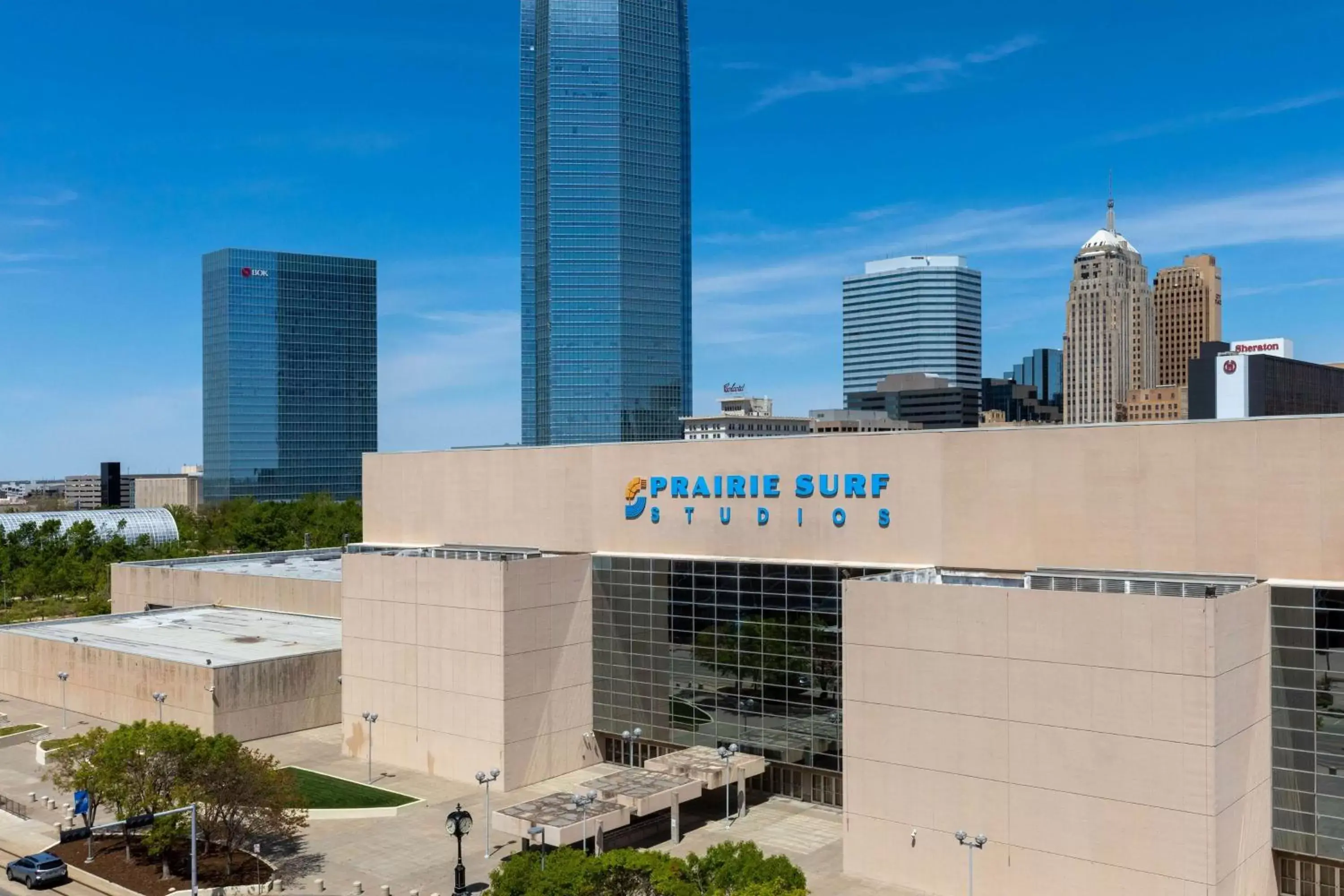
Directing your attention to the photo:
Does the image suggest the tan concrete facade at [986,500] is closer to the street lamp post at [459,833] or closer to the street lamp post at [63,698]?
the street lamp post at [459,833]

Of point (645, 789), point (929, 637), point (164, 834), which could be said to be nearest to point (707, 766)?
point (645, 789)

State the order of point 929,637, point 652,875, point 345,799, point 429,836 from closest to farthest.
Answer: point 652,875, point 929,637, point 429,836, point 345,799

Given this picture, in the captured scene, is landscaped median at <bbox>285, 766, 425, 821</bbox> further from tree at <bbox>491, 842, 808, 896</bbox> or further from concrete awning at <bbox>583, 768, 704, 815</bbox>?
tree at <bbox>491, 842, 808, 896</bbox>

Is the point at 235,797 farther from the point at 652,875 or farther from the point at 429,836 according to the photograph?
the point at 652,875

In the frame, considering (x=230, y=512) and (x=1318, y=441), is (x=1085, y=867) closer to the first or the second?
(x=1318, y=441)

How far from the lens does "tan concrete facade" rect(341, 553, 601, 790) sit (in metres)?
56.6

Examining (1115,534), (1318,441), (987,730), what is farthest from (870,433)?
(1318,441)

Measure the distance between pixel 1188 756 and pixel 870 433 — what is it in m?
19.3

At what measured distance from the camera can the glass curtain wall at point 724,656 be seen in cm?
5169

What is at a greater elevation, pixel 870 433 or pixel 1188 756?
pixel 870 433

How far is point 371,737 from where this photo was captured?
2421 inches

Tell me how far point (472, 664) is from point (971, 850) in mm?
28191

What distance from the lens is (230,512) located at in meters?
185

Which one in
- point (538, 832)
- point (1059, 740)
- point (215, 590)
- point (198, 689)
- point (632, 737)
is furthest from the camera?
point (215, 590)
